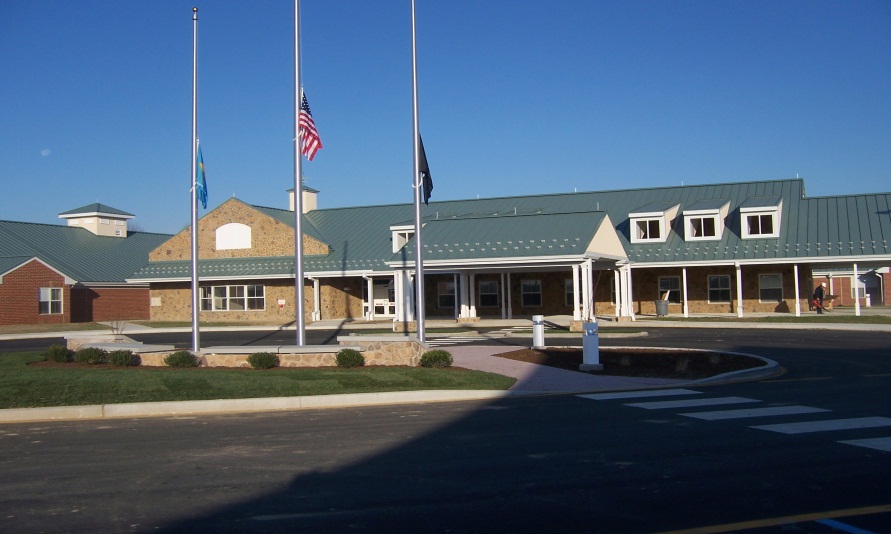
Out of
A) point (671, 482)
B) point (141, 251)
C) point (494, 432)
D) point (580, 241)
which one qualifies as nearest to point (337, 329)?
point (580, 241)

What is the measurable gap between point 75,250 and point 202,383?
122 feet

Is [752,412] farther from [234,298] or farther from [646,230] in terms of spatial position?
[234,298]

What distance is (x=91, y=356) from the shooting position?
18.6 meters

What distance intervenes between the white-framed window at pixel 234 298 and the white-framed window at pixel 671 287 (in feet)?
65.5

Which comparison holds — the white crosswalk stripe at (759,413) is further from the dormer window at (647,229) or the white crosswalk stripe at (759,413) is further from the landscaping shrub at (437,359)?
the dormer window at (647,229)

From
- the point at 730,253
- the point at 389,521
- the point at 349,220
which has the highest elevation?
the point at 349,220

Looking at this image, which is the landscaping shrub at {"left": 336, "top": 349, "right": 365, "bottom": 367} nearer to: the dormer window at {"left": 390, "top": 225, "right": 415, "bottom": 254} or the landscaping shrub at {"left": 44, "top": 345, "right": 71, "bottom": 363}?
the landscaping shrub at {"left": 44, "top": 345, "right": 71, "bottom": 363}

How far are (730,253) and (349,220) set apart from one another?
21.1m

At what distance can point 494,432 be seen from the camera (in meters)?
10.7

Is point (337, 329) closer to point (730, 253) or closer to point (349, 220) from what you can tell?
point (349, 220)

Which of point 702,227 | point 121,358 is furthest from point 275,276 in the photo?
point 121,358

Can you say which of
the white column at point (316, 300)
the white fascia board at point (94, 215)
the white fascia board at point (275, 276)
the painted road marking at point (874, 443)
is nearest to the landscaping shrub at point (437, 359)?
the painted road marking at point (874, 443)

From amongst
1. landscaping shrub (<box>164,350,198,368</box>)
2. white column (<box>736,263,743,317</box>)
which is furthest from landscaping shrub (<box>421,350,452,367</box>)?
white column (<box>736,263,743,317</box>)

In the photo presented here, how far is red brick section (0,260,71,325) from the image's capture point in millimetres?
40406
